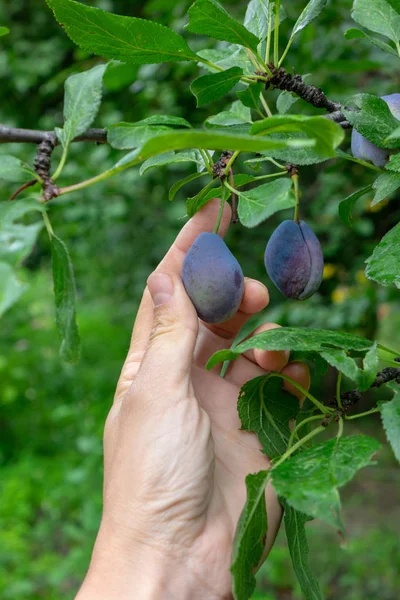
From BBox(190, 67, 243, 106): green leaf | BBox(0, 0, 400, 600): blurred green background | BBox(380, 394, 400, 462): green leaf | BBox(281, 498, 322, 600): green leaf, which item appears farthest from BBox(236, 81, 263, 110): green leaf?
BBox(0, 0, 400, 600): blurred green background

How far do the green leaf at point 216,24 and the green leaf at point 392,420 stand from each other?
394 mm

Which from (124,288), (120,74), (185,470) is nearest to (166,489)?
(185,470)

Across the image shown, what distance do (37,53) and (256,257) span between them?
1.47 m

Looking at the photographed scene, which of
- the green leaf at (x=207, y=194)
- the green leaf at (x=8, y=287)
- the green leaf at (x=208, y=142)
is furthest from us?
the green leaf at (x=207, y=194)

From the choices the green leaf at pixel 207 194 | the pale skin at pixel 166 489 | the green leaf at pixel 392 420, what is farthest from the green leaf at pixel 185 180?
the green leaf at pixel 392 420

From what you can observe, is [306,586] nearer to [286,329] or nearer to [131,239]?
[286,329]

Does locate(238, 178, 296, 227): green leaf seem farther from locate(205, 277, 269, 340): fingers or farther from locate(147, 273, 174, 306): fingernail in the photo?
locate(205, 277, 269, 340): fingers

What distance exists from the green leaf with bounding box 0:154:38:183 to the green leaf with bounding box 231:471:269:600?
381 millimetres

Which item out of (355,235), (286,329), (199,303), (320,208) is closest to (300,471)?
(286,329)

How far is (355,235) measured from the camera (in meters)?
2.44

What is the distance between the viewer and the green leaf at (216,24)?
2.17 ft

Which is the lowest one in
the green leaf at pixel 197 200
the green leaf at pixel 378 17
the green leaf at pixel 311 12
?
the green leaf at pixel 197 200

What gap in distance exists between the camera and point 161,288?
0.88 meters

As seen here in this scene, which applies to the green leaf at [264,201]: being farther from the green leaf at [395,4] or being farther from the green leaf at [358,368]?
the green leaf at [395,4]
